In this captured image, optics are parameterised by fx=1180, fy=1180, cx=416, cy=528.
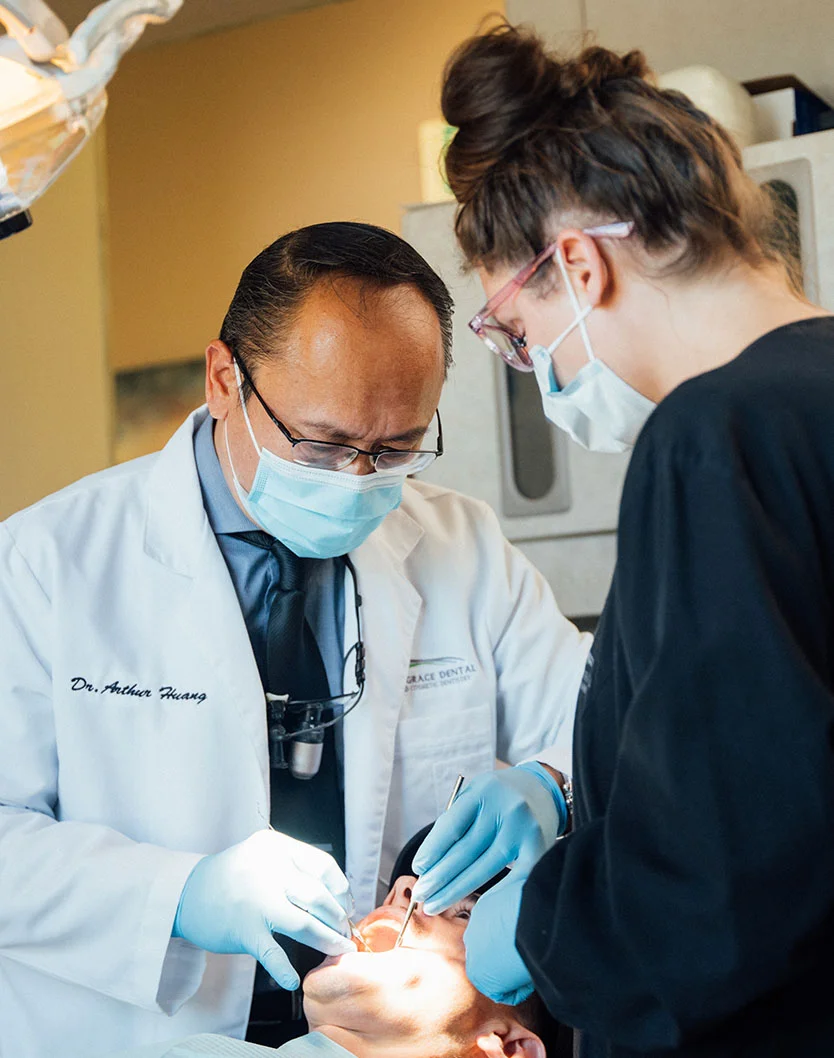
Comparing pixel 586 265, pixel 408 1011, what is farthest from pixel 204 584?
pixel 586 265

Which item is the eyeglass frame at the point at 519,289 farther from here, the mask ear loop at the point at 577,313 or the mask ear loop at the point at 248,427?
the mask ear loop at the point at 248,427

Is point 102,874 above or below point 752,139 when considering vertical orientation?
below

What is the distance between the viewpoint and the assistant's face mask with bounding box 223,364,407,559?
165cm

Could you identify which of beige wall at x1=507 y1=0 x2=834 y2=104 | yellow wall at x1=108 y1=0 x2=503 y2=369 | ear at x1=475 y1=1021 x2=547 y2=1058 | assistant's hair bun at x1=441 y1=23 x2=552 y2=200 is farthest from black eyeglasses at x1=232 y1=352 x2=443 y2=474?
yellow wall at x1=108 y1=0 x2=503 y2=369

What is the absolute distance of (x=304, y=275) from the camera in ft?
5.47

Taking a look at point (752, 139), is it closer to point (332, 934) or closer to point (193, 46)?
point (332, 934)

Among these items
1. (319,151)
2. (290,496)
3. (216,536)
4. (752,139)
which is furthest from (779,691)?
(319,151)

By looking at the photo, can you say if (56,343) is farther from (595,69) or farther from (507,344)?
(595,69)

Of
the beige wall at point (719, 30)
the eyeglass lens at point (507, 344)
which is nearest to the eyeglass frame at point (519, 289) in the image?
the eyeglass lens at point (507, 344)

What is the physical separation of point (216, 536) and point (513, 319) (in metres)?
0.76

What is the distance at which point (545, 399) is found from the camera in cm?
128

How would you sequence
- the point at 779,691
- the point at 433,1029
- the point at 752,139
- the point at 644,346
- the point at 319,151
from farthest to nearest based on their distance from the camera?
the point at 319,151 < the point at 752,139 < the point at 433,1029 < the point at 644,346 < the point at 779,691

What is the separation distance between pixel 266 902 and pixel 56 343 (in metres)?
2.11

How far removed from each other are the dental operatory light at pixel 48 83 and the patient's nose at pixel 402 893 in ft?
3.19
